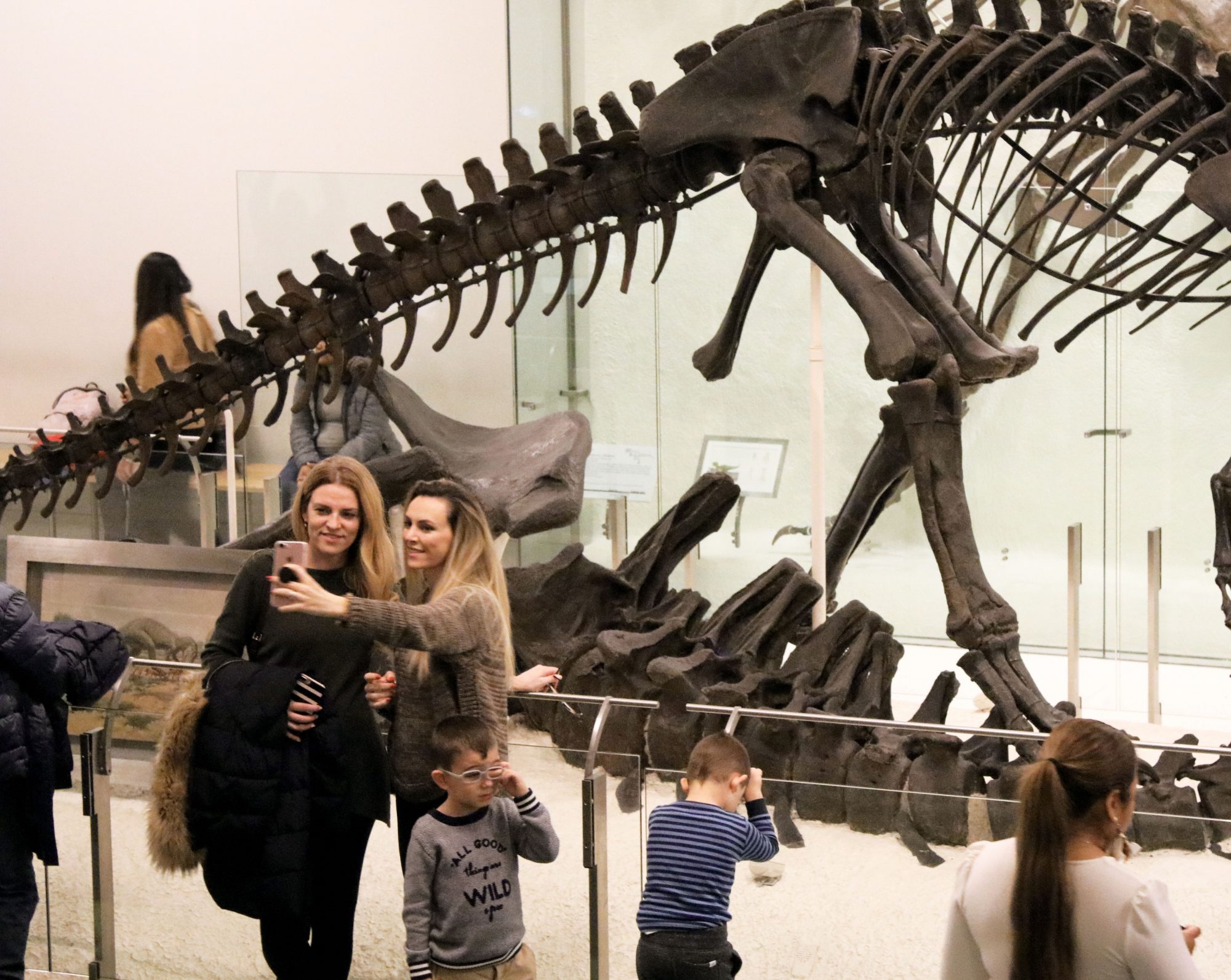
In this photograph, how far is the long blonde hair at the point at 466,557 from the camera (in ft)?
9.56

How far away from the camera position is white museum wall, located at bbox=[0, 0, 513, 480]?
7.71 m

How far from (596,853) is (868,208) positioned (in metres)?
2.33

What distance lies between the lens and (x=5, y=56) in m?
8.10

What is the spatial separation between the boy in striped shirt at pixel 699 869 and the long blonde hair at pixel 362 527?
79cm

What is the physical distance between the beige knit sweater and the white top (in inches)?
47.2

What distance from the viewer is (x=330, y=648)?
9.63 ft

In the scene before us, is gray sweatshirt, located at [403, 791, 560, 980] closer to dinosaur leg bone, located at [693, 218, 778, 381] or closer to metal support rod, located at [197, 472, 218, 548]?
dinosaur leg bone, located at [693, 218, 778, 381]

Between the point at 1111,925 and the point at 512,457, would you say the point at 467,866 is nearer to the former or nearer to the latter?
the point at 1111,925

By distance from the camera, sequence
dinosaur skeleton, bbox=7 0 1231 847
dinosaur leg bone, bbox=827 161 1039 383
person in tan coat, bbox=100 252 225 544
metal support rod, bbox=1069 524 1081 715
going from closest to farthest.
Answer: dinosaur skeleton, bbox=7 0 1231 847 < dinosaur leg bone, bbox=827 161 1039 383 < metal support rod, bbox=1069 524 1081 715 < person in tan coat, bbox=100 252 225 544

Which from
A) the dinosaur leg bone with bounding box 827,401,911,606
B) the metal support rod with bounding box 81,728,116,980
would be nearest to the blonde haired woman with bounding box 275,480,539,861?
the metal support rod with bounding box 81,728,116,980

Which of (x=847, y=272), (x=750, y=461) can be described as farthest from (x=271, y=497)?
(x=847, y=272)

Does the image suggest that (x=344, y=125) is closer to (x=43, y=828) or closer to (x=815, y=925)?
(x=43, y=828)

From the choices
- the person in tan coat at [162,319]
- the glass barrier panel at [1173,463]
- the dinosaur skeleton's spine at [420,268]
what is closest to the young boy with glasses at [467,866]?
the dinosaur skeleton's spine at [420,268]

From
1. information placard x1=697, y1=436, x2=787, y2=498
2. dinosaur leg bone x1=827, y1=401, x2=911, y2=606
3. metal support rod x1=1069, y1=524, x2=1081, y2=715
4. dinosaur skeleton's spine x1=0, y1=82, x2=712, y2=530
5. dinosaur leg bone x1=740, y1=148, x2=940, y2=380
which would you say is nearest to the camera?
dinosaur leg bone x1=740, y1=148, x2=940, y2=380
